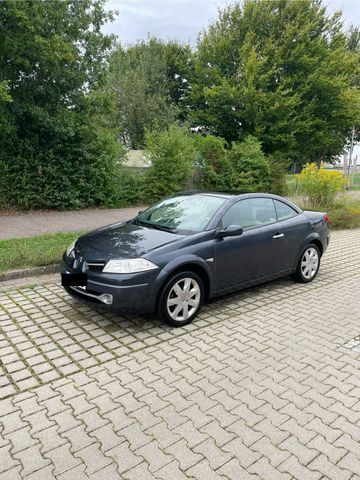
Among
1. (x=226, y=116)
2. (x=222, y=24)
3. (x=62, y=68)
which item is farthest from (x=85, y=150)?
(x=222, y=24)

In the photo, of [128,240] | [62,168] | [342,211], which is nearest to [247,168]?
[342,211]

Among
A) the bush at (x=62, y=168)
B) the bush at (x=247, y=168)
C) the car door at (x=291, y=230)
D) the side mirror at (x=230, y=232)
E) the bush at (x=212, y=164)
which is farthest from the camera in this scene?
the bush at (x=247, y=168)

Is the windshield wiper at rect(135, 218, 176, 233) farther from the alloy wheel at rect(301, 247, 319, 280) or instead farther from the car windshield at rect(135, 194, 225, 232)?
the alloy wheel at rect(301, 247, 319, 280)

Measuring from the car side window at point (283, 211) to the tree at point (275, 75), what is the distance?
17.8 meters

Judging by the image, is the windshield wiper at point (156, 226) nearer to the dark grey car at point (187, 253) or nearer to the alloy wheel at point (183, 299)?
the dark grey car at point (187, 253)

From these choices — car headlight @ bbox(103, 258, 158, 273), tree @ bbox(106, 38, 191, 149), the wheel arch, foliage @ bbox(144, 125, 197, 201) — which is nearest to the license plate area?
car headlight @ bbox(103, 258, 158, 273)

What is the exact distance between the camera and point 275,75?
75.9 ft

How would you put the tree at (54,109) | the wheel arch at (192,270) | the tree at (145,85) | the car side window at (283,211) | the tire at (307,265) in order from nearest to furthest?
the wheel arch at (192,270) < the car side window at (283,211) < the tire at (307,265) < the tree at (54,109) < the tree at (145,85)

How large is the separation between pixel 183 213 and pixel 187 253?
94 centimetres

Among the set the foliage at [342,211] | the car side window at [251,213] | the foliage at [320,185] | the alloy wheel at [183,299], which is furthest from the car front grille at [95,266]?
the foliage at [320,185]

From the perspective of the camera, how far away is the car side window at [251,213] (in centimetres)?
484

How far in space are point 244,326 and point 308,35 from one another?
24198 mm

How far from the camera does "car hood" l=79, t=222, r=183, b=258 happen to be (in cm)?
414

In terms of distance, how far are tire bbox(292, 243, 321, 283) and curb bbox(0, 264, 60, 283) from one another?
3.80 m
